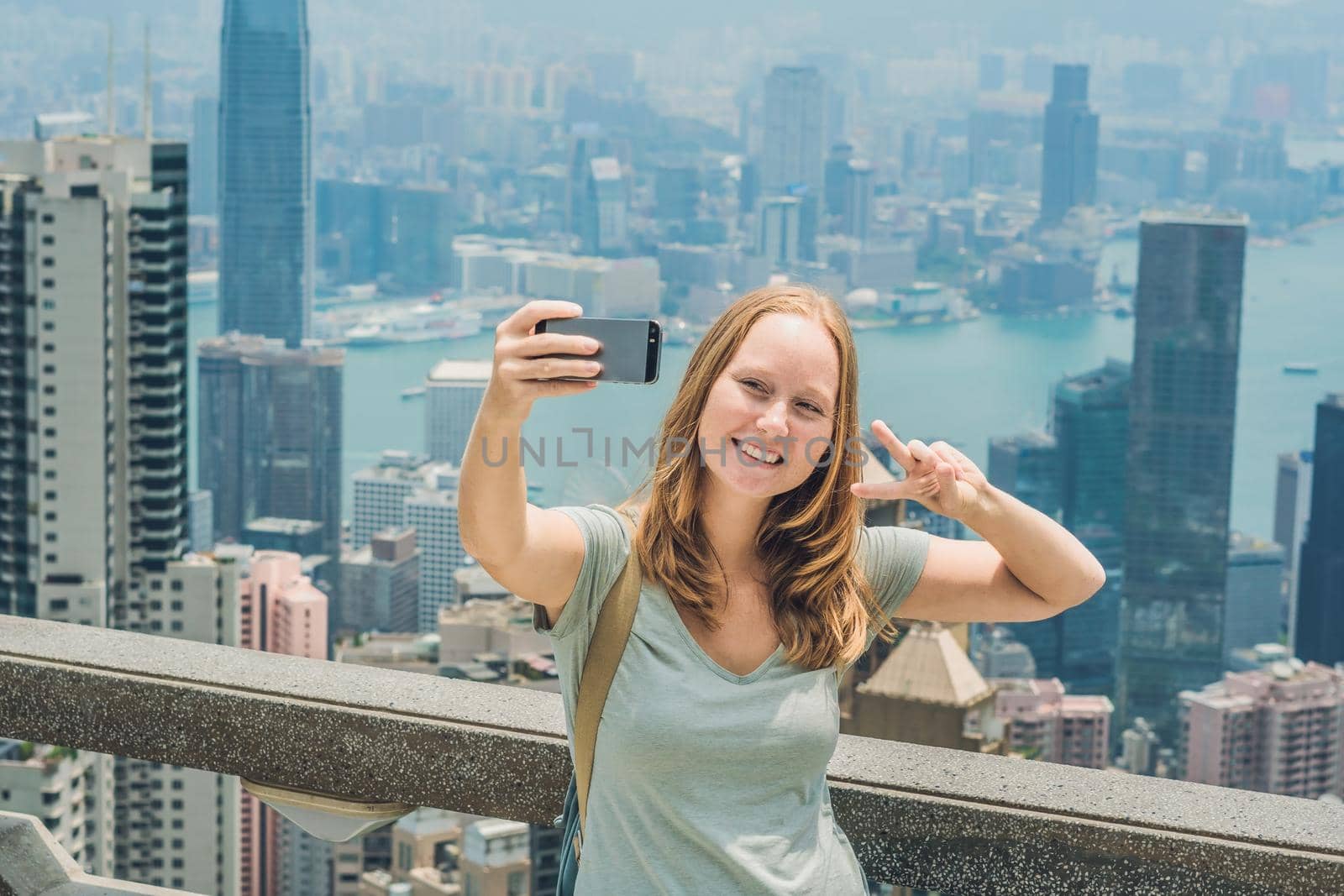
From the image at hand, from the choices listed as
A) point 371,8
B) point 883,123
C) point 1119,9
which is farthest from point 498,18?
point 1119,9

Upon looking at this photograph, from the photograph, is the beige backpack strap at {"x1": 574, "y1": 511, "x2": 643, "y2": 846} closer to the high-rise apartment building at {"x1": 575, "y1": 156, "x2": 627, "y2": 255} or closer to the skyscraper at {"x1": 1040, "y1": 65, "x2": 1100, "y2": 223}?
the high-rise apartment building at {"x1": 575, "y1": 156, "x2": 627, "y2": 255}

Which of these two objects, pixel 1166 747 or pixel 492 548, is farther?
pixel 1166 747

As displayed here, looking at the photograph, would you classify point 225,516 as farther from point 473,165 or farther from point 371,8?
point 371,8

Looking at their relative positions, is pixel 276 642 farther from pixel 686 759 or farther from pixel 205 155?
pixel 205 155

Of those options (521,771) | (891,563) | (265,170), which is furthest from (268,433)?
(891,563)

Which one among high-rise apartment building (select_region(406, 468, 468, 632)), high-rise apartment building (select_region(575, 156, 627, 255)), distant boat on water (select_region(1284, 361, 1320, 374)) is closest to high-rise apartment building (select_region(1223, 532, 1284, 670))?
distant boat on water (select_region(1284, 361, 1320, 374))

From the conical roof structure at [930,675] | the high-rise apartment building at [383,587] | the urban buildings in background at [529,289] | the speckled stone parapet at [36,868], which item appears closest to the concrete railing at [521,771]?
the speckled stone parapet at [36,868]

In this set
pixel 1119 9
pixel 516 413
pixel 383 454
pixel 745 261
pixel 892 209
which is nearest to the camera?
pixel 516 413
